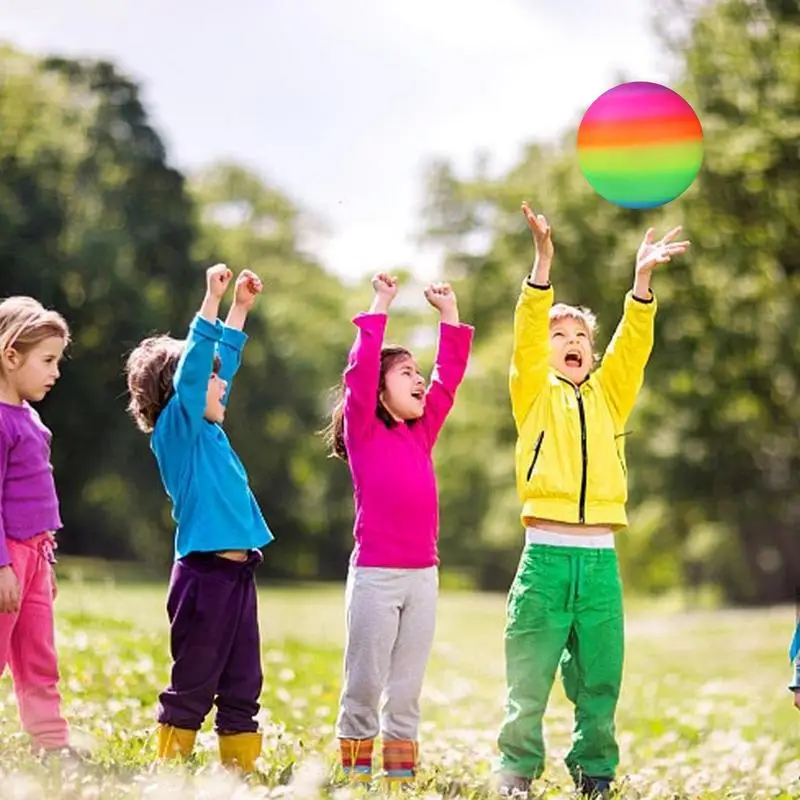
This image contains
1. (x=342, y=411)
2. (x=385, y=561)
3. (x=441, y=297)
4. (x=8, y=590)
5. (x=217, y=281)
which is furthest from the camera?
(x=441, y=297)

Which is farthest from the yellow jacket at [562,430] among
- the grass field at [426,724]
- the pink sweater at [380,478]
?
the grass field at [426,724]

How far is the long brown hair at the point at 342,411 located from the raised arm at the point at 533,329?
51 cm

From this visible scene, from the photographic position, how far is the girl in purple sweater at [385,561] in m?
6.40

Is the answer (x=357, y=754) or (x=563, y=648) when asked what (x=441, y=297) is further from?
(x=357, y=754)

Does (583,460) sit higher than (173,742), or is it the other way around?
(583,460)

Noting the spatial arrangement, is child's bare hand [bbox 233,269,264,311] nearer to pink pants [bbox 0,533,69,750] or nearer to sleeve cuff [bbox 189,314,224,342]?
sleeve cuff [bbox 189,314,224,342]

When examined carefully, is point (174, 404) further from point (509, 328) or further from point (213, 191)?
point (213, 191)

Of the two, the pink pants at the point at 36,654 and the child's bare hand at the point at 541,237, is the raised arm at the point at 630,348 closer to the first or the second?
the child's bare hand at the point at 541,237

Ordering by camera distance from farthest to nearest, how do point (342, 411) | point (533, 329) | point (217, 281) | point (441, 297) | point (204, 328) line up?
point (441, 297) → point (342, 411) → point (533, 329) → point (217, 281) → point (204, 328)

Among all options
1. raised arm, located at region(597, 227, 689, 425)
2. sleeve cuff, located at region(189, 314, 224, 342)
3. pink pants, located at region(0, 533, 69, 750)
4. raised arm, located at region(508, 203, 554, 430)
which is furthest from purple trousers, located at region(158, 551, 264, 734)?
raised arm, located at region(597, 227, 689, 425)

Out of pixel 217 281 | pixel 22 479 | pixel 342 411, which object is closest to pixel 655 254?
pixel 342 411

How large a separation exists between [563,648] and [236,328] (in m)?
2.02

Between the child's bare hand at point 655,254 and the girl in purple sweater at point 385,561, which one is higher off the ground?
the child's bare hand at point 655,254

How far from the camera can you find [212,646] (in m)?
5.95
